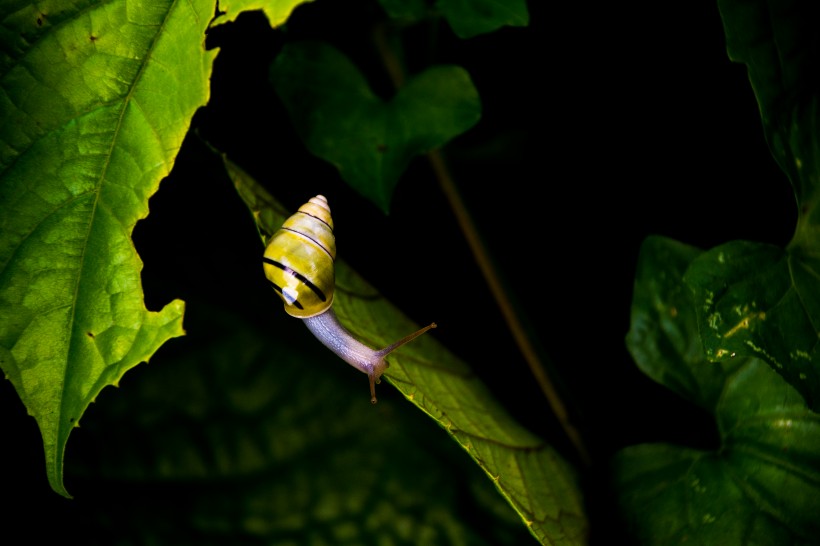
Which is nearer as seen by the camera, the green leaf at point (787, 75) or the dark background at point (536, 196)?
the green leaf at point (787, 75)

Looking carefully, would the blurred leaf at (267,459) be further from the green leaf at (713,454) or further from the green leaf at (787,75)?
the green leaf at (787,75)

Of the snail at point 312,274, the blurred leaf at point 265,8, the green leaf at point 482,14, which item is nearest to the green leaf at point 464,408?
the snail at point 312,274

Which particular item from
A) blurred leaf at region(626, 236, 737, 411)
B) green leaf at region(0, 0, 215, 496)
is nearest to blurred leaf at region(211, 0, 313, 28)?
green leaf at region(0, 0, 215, 496)

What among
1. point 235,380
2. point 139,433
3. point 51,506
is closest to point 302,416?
point 235,380

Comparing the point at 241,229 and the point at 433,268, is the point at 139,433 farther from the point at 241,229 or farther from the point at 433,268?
the point at 433,268

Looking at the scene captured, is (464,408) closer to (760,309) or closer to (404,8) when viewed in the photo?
(760,309)

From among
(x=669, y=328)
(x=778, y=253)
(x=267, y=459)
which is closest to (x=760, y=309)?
(x=778, y=253)
